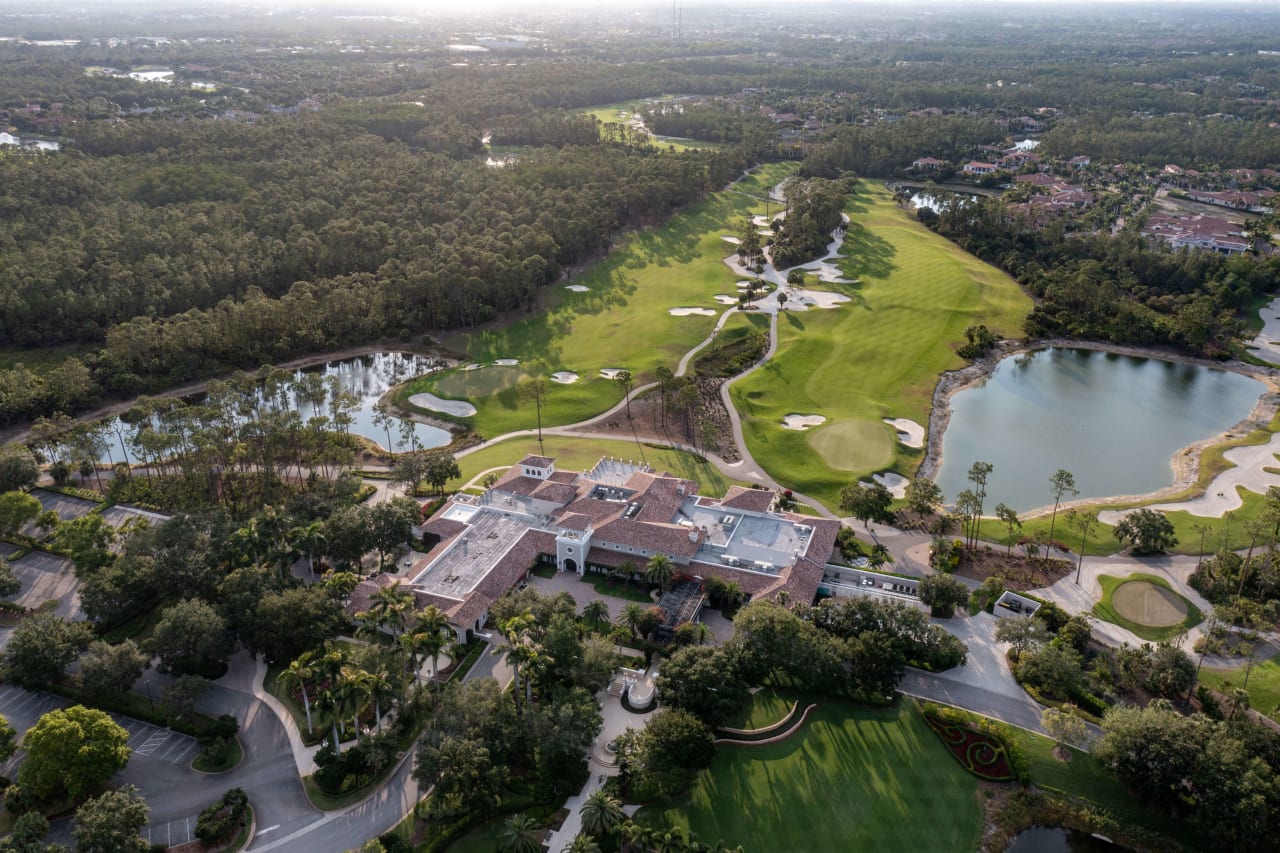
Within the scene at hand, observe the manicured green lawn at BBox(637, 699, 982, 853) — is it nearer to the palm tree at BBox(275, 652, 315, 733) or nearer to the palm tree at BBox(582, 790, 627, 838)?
the palm tree at BBox(582, 790, 627, 838)

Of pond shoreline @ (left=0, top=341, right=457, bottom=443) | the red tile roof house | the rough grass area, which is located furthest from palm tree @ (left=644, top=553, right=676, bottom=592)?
pond shoreline @ (left=0, top=341, right=457, bottom=443)

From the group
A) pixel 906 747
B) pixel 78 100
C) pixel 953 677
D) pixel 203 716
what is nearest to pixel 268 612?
pixel 203 716

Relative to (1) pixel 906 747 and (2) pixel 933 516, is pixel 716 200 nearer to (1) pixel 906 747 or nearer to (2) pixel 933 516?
(2) pixel 933 516

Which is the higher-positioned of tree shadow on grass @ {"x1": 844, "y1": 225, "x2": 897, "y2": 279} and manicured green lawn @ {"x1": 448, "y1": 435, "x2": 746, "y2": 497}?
tree shadow on grass @ {"x1": 844, "y1": 225, "x2": 897, "y2": 279}

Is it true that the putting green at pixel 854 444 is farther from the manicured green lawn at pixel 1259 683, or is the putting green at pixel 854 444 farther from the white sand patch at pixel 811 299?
the white sand patch at pixel 811 299

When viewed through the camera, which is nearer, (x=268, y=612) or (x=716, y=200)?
(x=268, y=612)

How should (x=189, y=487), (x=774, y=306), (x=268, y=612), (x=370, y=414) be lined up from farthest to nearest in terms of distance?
(x=774, y=306)
(x=370, y=414)
(x=189, y=487)
(x=268, y=612)
